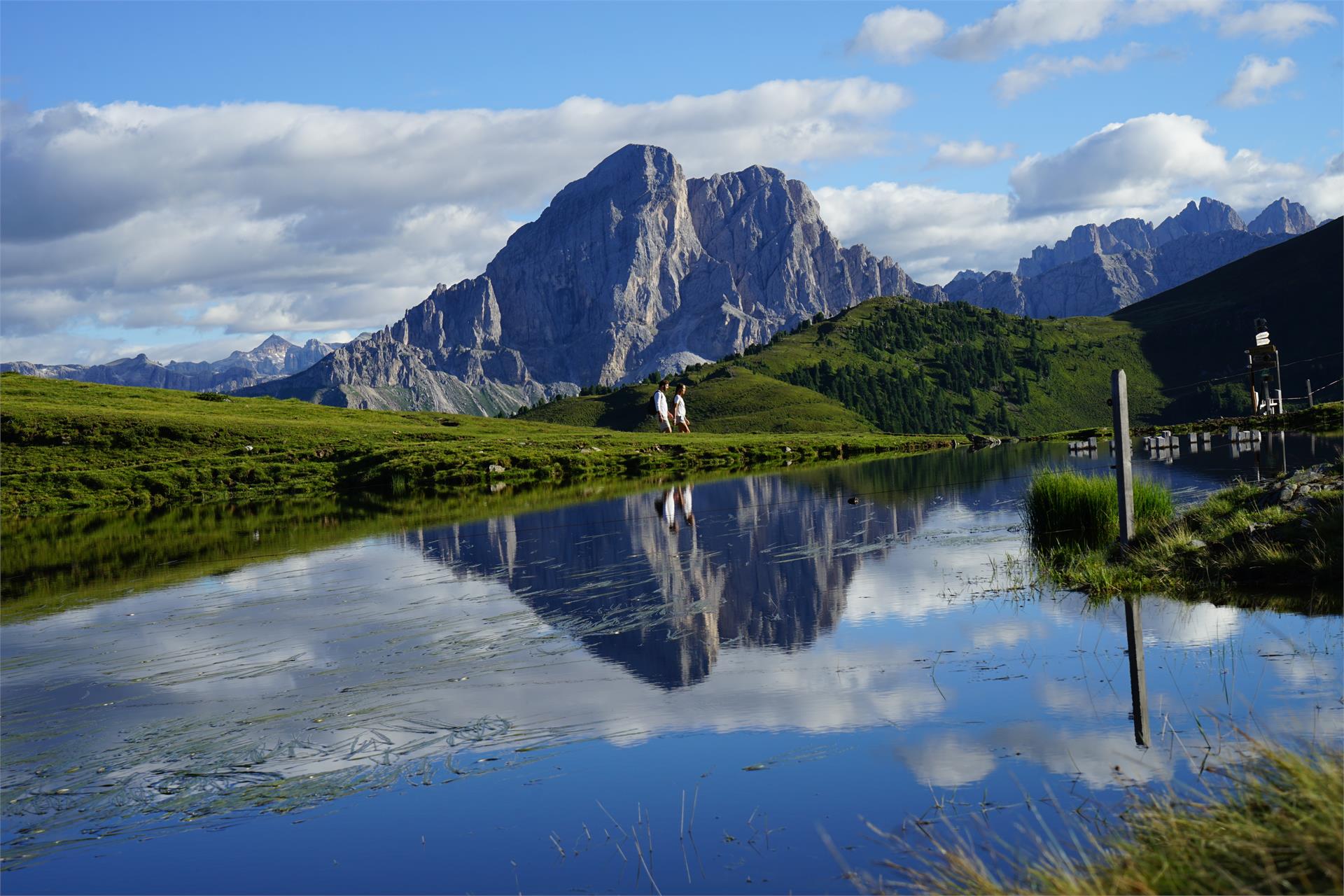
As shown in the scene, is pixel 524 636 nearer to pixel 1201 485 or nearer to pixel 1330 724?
pixel 1330 724

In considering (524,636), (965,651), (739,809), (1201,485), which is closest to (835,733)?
(739,809)

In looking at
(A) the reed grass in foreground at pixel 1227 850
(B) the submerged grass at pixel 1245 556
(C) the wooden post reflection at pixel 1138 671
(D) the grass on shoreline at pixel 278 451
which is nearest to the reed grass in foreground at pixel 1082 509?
(B) the submerged grass at pixel 1245 556

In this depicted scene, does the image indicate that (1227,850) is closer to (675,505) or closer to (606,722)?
(606,722)

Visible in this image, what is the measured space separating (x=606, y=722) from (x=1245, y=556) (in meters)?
12.5

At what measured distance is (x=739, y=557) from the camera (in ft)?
90.0

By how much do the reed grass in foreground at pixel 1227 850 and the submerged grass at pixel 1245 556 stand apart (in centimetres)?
1049

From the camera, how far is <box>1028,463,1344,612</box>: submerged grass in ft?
56.0

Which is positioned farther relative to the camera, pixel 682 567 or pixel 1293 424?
pixel 1293 424

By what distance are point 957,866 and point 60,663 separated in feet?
59.6

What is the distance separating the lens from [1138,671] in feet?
44.2

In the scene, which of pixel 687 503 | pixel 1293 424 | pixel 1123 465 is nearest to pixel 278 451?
pixel 687 503

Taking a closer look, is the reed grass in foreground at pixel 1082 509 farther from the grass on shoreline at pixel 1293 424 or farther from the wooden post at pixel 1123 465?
the grass on shoreline at pixel 1293 424

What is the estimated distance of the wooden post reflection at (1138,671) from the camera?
11113 mm

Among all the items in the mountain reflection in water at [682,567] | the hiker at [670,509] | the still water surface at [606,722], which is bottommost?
the still water surface at [606,722]
